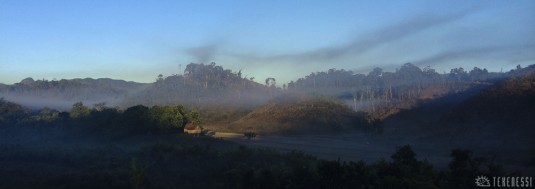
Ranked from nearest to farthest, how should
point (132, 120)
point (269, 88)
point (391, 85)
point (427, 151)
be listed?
point (427, 151), point (132, 120), point (391, 85), point (269, 88)

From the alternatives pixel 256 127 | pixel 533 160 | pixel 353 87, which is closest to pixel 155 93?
pixel 353 87

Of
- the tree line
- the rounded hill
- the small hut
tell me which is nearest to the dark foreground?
the tree line

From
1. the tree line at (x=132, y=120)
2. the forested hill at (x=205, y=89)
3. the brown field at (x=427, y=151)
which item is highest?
the forested hill at (x=205, y=89)

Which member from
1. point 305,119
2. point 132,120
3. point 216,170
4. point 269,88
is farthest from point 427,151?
point 269,88

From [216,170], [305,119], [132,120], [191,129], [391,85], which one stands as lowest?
[216,170]

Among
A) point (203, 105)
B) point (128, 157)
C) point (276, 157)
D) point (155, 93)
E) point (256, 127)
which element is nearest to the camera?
point (276, 157)

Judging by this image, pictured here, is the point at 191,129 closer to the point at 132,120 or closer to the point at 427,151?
the point at 132,120

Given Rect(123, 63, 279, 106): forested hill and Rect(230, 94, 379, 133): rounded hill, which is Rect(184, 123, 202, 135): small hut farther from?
Rect(123, 63, 279, 106): forested hill

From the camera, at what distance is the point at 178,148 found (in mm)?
40344

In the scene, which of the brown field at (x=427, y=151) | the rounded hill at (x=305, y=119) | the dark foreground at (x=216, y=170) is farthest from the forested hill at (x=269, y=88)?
the dark foreground at (x=216, y=170)

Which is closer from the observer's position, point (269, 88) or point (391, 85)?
point (391, 85)

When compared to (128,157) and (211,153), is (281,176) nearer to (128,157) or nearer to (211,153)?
(211,153)

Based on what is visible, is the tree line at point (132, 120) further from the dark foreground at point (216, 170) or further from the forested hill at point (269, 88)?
the forested hill at point (269, 88)

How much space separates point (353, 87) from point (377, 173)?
5345 inches
